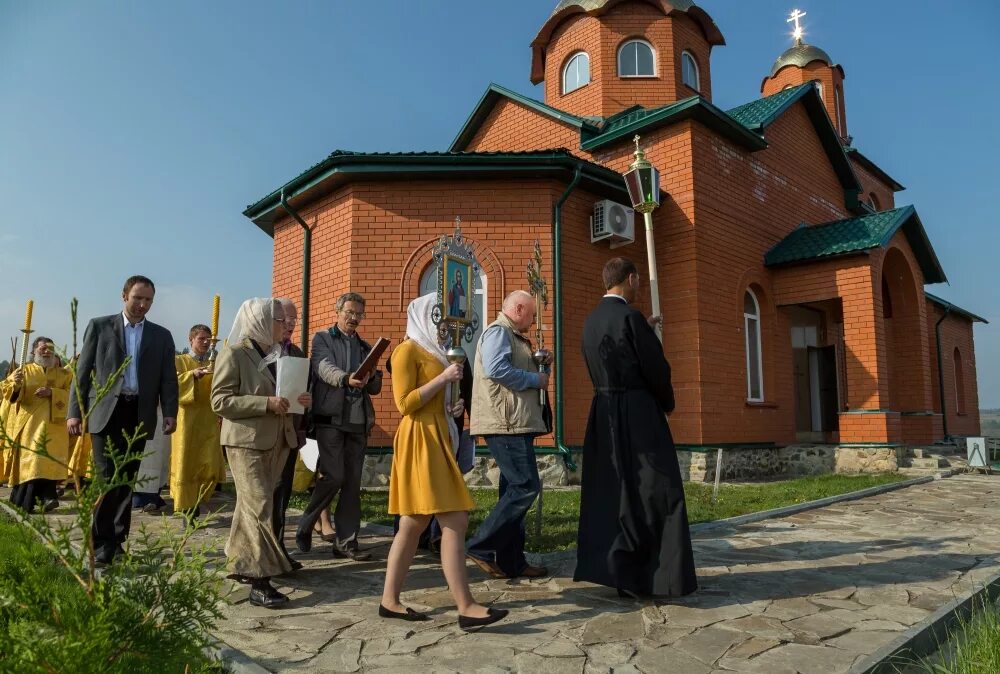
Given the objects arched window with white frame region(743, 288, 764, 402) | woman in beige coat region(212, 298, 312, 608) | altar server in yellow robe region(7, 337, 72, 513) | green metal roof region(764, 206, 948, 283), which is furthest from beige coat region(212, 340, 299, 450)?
green metal roof region(764, 206, 948, 283)

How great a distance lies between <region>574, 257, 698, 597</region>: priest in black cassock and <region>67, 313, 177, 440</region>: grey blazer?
3.05m

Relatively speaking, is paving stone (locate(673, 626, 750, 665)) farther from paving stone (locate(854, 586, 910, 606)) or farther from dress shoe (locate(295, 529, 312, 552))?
dress shoe (locate(295, 529, 312, 552))

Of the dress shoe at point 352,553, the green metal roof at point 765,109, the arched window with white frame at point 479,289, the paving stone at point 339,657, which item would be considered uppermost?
the green metal roof at point 765,109

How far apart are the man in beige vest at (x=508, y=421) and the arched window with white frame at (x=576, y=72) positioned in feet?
38.2

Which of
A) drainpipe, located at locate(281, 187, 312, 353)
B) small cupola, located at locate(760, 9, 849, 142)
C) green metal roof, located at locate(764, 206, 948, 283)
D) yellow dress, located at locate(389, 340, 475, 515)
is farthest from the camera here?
small cupola, located at locate(760, 9, 849, 142)

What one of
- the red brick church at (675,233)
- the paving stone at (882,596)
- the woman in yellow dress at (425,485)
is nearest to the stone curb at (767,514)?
the woman in yellow dress at (425,485)

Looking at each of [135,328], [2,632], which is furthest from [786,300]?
[2,632]

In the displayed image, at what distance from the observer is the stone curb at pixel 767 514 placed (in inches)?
192

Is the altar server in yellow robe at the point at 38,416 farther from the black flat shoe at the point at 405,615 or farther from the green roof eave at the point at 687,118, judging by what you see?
the green roof eave at the point at 687,118

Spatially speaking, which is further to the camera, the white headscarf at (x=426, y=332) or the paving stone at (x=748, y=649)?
the white headscarf at (x=426, y=332)

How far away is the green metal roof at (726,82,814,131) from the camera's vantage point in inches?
485

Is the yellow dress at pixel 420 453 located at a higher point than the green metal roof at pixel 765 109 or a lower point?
lower

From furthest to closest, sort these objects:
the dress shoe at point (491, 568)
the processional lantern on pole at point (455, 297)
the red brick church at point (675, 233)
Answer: the red brick church at point (675, 233) → the dress shoe at point (491, 568) → the processional lantern on pole at point (455, 297)

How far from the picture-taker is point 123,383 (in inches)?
187
